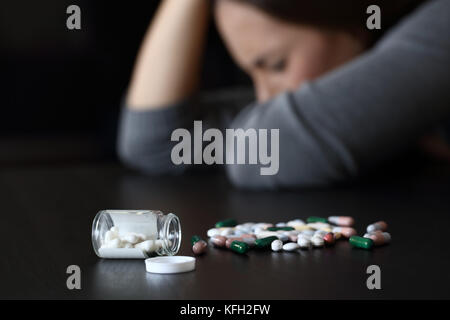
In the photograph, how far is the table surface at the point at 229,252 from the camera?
50cm

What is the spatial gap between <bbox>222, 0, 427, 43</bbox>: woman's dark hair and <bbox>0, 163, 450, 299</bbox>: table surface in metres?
0.36

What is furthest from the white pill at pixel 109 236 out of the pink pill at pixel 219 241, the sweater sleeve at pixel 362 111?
the sweater sleeve at pixel 362 111

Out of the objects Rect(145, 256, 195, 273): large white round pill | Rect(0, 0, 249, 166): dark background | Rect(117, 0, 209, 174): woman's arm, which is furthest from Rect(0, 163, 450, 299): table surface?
Rect(0, 0, 249, 166): dark background

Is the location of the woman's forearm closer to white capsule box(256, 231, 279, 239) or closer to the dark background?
white capsule box(256, 231, 279, 239)

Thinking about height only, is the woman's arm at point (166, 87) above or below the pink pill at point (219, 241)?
above

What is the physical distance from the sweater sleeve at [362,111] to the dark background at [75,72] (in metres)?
1.78

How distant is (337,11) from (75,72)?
6.33 feet

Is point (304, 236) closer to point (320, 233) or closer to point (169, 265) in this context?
point (320, 233)

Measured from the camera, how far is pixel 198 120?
5.00 feet

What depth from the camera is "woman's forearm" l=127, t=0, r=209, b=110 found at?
58.4 inches

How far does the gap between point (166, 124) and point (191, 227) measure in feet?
2.32

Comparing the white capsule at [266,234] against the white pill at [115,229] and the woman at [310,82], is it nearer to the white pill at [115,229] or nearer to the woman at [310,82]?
the white pill at [115,229]

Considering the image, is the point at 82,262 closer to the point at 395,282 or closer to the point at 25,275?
the point at 25,275

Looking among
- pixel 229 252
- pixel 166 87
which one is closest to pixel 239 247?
pixel 229 252
